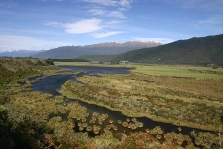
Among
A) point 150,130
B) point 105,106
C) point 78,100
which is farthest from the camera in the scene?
point 78,100

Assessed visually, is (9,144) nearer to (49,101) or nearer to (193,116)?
(49,101)

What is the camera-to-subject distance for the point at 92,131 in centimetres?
3366

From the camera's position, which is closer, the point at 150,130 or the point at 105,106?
the point at 150,130

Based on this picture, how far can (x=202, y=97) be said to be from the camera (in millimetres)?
61875

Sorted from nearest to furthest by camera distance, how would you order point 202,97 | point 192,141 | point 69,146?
point 69,146 < point 192,141 < point 202,97

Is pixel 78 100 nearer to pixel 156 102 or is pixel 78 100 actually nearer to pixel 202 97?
pixel 156 102

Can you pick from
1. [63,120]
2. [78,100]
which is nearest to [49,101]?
[78,100]

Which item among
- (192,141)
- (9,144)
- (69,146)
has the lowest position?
(192,141)

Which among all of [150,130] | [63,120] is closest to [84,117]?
[63,120]

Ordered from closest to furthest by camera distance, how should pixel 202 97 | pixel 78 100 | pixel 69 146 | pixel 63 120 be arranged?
pixel 69 146 → pixel 63 120 → pixel 78 100 → pixel 202 97

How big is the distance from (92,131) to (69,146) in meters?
14.3

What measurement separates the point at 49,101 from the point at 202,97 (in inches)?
1920

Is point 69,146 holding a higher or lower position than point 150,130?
higher

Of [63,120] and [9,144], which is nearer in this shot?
[9,144]
